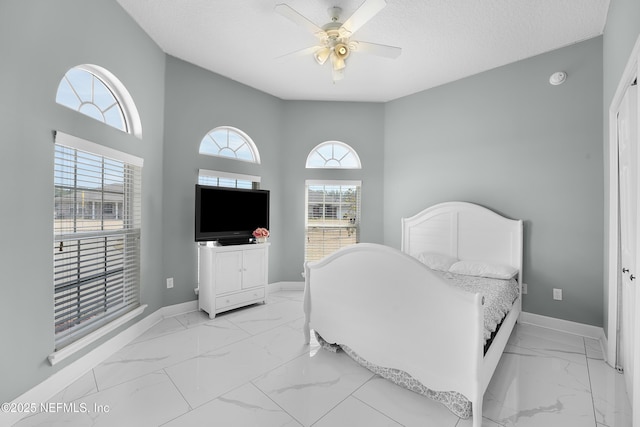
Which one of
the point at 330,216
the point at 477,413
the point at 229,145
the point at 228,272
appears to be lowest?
the point at 477,413

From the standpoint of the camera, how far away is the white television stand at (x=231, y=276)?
10.2 feet

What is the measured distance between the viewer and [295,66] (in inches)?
129

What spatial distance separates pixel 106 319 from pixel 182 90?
2491 mm

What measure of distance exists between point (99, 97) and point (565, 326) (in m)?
4.82

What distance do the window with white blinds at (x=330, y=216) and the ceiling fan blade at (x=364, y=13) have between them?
236cm

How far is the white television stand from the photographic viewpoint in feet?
10.2

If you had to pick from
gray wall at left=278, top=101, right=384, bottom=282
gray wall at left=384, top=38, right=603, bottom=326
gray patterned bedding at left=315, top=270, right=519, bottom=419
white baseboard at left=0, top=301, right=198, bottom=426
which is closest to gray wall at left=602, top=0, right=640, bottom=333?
gray wall at left=384, top=38, right=603, bottom=326

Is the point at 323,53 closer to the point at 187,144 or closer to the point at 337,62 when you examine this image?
the point at 337,62

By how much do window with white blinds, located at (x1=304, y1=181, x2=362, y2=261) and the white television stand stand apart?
934mm

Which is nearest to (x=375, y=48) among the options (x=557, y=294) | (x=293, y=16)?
(x=293, y=16)

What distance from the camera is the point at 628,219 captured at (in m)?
1.83

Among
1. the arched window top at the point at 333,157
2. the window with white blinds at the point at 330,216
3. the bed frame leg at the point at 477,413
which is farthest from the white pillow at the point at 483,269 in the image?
the arched window top at the point at 333,157

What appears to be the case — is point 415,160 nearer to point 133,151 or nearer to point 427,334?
point 427,334

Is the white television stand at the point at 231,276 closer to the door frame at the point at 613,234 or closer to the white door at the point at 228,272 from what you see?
the white door at the point at 228,272
